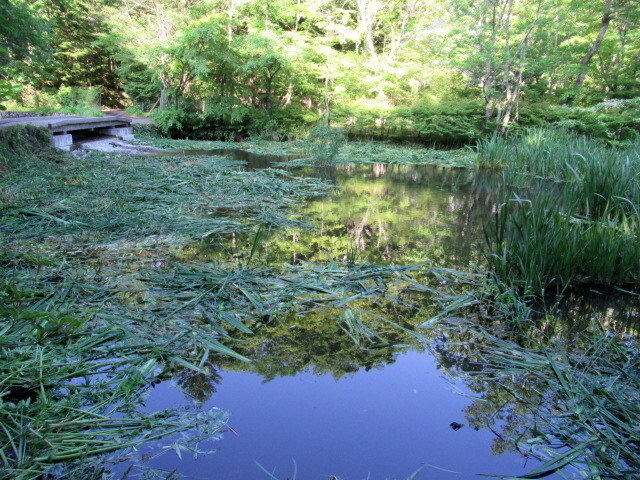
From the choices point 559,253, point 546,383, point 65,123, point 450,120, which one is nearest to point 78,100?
point 65,123

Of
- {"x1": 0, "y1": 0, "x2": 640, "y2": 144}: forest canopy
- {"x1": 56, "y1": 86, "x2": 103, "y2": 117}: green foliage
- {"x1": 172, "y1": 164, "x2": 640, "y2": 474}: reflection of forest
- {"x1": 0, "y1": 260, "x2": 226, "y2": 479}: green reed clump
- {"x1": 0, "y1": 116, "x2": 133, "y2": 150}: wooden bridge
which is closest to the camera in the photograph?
{"x1": 0, "y1": 260, "x2": 226, "y2": 479}: green reed clump

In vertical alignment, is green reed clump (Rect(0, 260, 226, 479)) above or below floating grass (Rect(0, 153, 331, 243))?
below

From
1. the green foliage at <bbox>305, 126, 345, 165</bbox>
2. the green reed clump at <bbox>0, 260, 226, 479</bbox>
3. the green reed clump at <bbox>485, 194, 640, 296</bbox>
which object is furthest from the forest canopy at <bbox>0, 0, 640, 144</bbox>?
the green reed clump at <bbox>0, 260, 226, 479</bbox>

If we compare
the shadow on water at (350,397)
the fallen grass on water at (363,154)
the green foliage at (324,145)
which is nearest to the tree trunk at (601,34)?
the fallen grass on water at (363,154)

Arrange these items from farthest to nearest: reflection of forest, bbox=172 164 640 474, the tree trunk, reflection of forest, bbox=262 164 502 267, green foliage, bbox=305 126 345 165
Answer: the tree trunk < green foliage, bbox=305 126 345 165 < reflection of forest, bbox=262 164 502 267 < reflection of forest, bbox=172 164 640 474

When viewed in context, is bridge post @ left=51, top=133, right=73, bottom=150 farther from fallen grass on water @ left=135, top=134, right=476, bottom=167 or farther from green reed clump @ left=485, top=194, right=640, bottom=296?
green reed clump @ left=485, top=194, right=640, bottom=296

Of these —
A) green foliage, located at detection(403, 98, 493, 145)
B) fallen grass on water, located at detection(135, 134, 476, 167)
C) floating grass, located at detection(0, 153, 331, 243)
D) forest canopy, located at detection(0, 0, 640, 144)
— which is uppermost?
forest canopy, located at detection(0, 0, 640, 144)

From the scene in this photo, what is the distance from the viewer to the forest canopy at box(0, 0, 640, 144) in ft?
40.7

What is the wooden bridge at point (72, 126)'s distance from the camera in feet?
27.7

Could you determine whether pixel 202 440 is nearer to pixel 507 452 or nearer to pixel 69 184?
pixel 507 452

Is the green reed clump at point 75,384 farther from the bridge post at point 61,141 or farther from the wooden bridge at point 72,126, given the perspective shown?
the bridge post at point 61,141

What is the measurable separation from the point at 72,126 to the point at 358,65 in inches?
416

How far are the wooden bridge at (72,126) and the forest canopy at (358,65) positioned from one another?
1.53 m

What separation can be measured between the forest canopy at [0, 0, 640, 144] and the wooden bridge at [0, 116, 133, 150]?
1.53m
